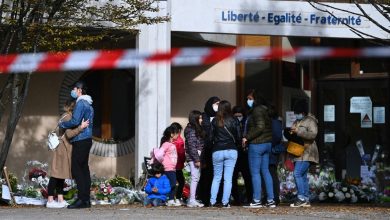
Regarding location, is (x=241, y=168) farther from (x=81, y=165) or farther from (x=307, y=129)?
(x=81, y=165)

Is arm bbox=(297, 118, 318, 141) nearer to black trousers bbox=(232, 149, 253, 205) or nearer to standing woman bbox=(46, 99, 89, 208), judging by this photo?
black trousers bbox=(232, 149, 253, 205)

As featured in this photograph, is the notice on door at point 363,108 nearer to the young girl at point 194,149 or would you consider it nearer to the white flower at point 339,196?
the white flower at point 339,196

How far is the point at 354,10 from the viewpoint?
15961 millimetres

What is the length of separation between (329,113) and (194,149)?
5.90 metres

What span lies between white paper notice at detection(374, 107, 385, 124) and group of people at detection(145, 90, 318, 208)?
192 inches

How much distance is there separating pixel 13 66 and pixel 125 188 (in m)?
3.47

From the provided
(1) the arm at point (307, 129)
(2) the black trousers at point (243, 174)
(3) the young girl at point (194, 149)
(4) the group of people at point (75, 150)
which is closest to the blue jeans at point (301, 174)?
(1) the arm at point (307, 129)

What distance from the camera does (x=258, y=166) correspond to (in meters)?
12.6

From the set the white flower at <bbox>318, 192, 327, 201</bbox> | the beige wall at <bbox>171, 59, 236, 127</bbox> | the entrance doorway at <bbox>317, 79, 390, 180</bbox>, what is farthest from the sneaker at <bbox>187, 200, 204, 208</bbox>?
the entrance doorway at <bbox>317, 79, 390, 180</bbox>

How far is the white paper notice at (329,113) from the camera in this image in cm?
1803

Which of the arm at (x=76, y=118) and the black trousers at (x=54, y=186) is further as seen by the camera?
the black trousers at (x=54, y=186)

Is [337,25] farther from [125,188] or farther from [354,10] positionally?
[125,188]

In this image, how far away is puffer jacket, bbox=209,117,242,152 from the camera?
1243 centimetres

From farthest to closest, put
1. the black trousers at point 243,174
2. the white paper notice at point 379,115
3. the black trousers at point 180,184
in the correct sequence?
the white paper notice at point 379,115
the black trousers at point 180,184
the black trousers at point 243,174
